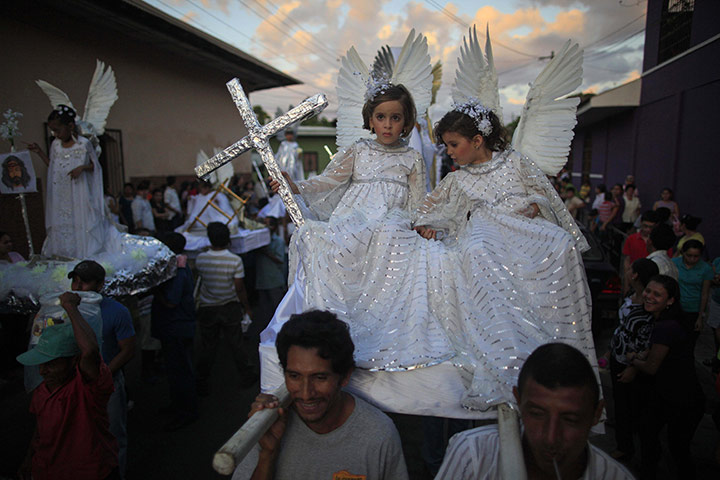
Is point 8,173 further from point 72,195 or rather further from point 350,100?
point 350,100

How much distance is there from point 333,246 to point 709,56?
395 inches

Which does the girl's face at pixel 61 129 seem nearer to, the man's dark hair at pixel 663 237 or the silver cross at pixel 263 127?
the silver cross at pixel 263 127

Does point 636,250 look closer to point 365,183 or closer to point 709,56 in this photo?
point 365,183

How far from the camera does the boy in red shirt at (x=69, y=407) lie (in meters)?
2.35

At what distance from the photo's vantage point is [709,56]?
874 centimetres

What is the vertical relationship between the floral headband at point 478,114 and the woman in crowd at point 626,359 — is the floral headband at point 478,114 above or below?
above

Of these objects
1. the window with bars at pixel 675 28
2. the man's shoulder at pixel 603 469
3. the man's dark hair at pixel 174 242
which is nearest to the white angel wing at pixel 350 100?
the man's dark hair at pixel 174 242

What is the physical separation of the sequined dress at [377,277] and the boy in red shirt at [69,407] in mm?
1214

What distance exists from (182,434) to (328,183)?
2699mm

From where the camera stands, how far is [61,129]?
4309mm

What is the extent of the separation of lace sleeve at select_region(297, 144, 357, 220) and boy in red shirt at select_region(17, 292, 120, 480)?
5.07ft

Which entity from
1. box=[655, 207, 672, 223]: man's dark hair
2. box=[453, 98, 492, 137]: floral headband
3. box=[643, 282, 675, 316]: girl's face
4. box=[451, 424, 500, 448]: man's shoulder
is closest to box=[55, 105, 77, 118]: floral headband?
box=[453, 98, 492, 137]: floral headband

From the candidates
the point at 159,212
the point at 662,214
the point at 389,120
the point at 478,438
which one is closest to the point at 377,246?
the point at 389,120

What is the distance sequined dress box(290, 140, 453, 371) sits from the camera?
1.95 metres
